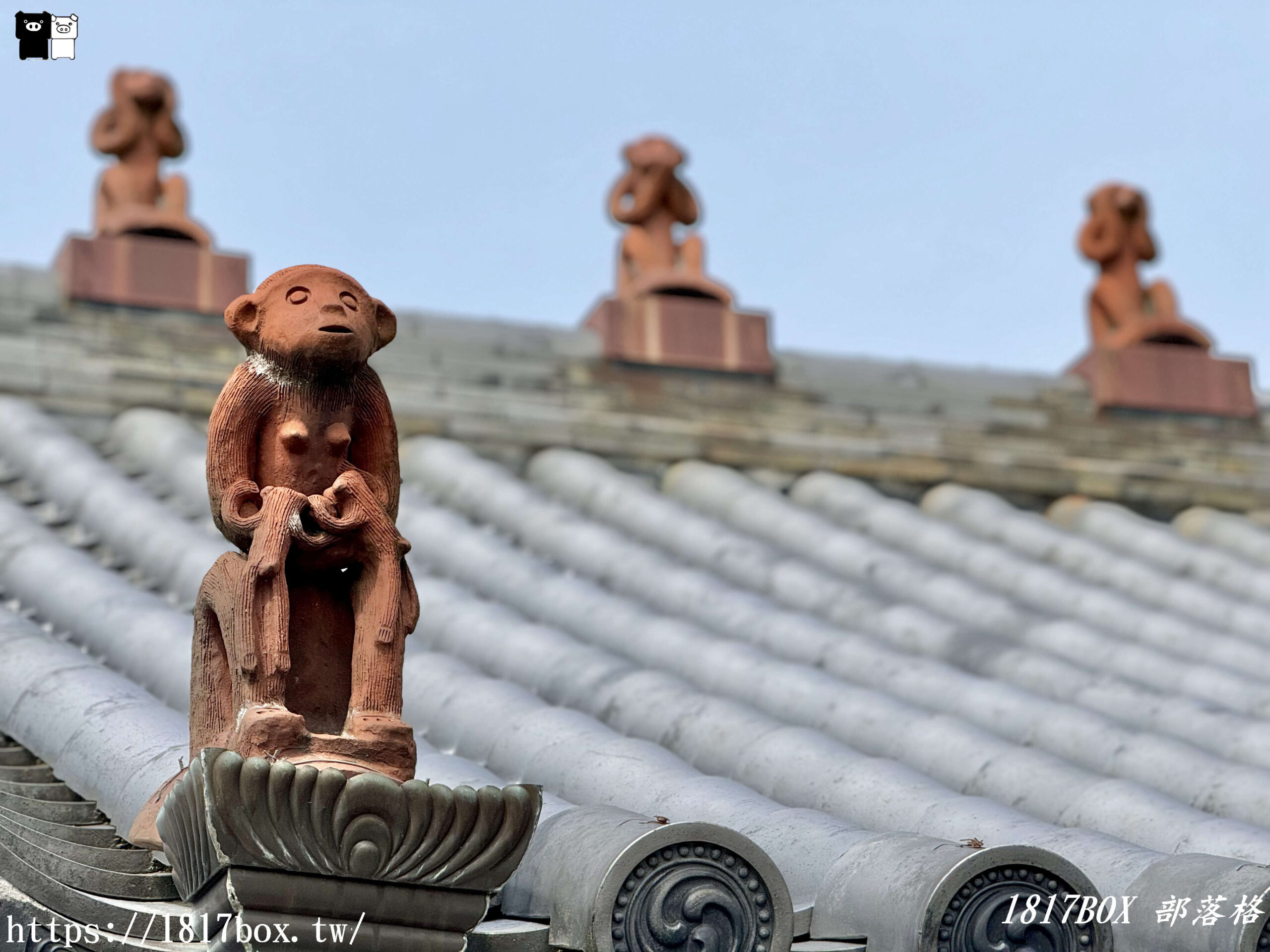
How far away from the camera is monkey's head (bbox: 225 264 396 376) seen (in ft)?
19.7

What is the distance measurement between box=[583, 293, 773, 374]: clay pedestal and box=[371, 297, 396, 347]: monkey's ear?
19.9 ft

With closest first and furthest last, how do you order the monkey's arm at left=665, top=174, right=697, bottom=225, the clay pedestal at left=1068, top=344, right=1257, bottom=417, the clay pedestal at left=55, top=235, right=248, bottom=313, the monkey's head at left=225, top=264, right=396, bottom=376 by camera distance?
the monkey's head at left=225, top=264, right=396, bottom=376
the clay pedestal at left=55, top=235, right=248, bottom=313
the monkey's arm at left=665, top=174, right=697, bottom=225
the clay pedestal at left=1068, top=344, right=1257, bottom=417

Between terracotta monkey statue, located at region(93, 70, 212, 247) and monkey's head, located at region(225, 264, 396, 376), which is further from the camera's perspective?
terracotta monkey statue, located at region(93, 70, 212, 247)

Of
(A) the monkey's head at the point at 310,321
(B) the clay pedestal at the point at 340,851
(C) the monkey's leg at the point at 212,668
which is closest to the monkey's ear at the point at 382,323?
(A) the monkey's head at the point at 310,321

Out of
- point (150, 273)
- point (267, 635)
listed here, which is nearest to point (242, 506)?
point (267, 635)

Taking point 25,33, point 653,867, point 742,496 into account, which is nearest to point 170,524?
point 25,33

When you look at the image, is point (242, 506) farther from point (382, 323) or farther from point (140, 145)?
point (140, 145)

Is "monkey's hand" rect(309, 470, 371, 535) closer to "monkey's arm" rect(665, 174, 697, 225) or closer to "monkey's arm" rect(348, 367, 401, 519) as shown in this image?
"monkey's arm" rect(348, 367, 401, 519)

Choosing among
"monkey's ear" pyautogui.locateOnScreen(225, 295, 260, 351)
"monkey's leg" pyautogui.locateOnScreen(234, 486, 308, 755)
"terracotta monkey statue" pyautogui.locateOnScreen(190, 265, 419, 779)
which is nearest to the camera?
"monkey's leg" pyautogui.locateOnScreen(234, 486, 308, 755)

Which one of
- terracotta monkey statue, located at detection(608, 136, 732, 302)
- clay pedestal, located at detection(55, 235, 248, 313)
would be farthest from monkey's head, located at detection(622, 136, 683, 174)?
clay pedestal, located at detection(55, 235, 248, 313)

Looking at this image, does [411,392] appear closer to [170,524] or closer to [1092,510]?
[170,524]

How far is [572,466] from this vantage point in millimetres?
11672

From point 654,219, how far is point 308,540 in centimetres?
714

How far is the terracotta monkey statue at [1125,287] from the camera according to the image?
13180 mm
